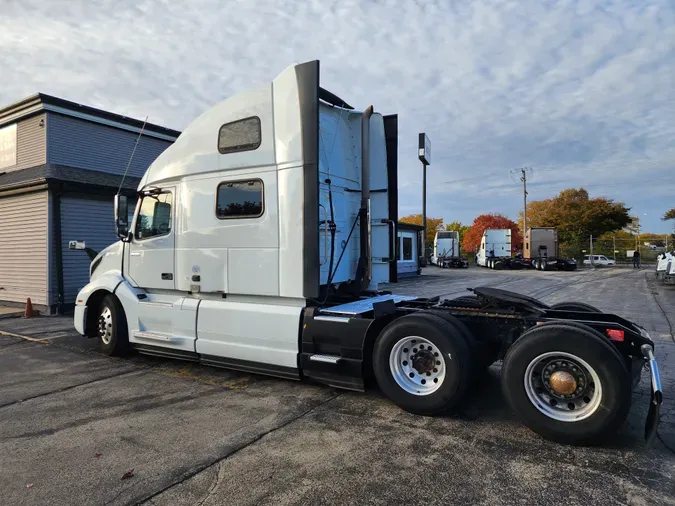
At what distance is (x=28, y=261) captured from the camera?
43.2 feet

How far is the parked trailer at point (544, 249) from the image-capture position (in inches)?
1378

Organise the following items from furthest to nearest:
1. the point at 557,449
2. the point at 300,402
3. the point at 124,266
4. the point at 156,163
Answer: the point at 124,266, the point at 156,163, the point at 300,402, the point at 557,449

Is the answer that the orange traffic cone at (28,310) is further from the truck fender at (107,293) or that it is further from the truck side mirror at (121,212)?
the truck side mirror at (121,212)

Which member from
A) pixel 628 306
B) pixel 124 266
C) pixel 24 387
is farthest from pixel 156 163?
pixel 628 306

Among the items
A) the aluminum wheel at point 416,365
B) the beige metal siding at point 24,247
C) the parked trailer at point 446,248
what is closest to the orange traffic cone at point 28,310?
the beige metal siding at point 24,247

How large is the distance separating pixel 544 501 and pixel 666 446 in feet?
5.20

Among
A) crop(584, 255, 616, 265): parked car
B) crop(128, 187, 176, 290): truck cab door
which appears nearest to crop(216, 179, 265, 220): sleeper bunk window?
crop(128, 187, 176, 290): truck cab door

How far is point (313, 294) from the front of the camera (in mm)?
5246

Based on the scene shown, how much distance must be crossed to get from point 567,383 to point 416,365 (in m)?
1.39

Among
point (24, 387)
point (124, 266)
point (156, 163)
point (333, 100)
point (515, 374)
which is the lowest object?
point (24, 387)

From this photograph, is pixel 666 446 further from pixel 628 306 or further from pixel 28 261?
pixel 28 261

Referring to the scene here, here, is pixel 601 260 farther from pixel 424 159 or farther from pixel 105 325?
pixel 105 325

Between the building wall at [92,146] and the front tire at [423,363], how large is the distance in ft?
46.1

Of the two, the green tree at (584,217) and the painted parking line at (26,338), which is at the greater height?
the green tree at (584,217)
